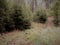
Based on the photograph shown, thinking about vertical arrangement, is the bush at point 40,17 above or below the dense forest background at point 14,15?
below

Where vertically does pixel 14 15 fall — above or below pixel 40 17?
above

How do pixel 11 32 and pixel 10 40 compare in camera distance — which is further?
pixel 11 32

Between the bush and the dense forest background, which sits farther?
the bush

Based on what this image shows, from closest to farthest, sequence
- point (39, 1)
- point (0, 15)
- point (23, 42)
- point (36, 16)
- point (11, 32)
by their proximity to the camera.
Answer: point (23, 42)
point (0, 15)
point (11, 32)
point (36, 16)
point (39, 1)

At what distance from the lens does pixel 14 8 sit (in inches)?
506

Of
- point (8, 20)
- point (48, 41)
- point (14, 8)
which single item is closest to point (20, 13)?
point (14, 8)

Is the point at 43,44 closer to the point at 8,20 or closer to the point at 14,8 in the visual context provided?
the point at 8,20

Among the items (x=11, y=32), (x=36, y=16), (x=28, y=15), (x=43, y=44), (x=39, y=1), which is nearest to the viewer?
(x=43, y=44)

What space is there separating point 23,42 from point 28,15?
4.13m

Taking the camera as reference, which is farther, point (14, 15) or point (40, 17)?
point (40, 17)

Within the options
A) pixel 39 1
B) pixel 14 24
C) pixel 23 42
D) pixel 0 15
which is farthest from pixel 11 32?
pixel 39 1

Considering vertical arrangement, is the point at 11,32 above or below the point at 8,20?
below

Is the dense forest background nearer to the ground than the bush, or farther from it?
farther from it

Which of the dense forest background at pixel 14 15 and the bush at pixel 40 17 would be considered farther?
the bush at pixel 40 17
